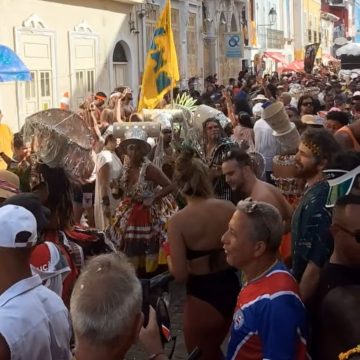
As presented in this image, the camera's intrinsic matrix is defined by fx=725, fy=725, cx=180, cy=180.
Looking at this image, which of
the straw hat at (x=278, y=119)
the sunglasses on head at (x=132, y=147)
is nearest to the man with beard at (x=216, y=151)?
the straw hat at (x=278, y=119)

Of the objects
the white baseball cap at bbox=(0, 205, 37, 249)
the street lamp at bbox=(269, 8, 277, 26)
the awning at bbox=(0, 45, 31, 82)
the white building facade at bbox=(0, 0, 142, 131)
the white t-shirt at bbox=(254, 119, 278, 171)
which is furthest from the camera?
the street lamp at bbox=(269, 8, 277, 26)

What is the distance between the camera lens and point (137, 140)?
7059 mm

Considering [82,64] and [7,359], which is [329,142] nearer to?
[7,359]

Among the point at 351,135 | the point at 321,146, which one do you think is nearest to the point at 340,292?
the point at 321,146

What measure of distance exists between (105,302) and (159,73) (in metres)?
9.22

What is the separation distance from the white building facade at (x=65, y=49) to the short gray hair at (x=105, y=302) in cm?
1212

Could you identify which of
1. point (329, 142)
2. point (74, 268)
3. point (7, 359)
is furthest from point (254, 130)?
point (7, 359)

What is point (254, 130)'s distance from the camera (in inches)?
367

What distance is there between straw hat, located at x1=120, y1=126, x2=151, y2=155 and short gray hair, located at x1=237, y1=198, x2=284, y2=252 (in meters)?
3.68

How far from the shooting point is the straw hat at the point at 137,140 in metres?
6.97

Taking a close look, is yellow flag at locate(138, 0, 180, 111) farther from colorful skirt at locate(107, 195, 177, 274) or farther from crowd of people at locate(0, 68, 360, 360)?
crowd of people at locate(0, 68, 360, 360)

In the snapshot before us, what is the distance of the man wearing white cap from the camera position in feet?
8.54

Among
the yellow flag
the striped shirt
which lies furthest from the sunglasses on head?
the yellow flag

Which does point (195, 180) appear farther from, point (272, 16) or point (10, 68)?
point (272, 16)
